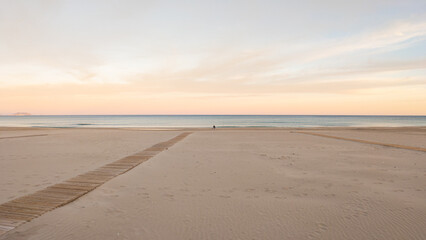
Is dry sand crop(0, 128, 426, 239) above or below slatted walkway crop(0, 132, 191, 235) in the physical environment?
below

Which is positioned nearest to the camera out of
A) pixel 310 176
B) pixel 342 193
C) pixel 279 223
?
pixel 279 223

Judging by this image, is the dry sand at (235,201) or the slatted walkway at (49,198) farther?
the slatted walkway at (49,198)

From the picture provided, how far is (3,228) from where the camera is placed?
404 cm

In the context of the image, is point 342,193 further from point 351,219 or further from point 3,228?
point 3,228

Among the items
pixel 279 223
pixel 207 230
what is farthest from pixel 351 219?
pixel 207 230

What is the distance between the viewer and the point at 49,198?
5.57m

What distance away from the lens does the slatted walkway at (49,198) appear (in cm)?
447

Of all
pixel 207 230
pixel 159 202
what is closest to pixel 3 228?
pixel 159 202

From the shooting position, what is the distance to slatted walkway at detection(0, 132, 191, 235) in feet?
14.7

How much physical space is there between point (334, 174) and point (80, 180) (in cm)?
837

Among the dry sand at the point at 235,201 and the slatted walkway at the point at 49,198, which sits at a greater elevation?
the slatted walkway at the point at 49,198

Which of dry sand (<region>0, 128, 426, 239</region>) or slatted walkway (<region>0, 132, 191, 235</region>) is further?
slatted walkway (<region>0, 132, 191, 235</region>)

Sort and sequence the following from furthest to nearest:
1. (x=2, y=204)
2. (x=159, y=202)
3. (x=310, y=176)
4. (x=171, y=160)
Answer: (x=171, y=160) → (x=310, y=176) → (x=159, y=202) → (x=2, y=204)

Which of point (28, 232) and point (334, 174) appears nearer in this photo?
point (28, 232)
